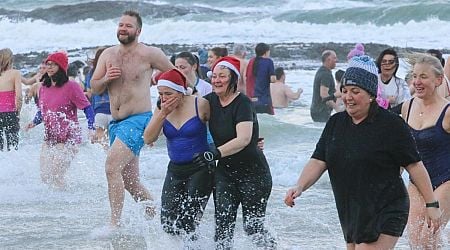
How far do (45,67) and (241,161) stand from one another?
371 centimetres

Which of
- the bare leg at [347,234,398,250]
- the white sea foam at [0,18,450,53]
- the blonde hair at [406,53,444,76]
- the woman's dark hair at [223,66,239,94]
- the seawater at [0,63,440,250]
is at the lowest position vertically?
the white sea foam at [0,18,450,53]

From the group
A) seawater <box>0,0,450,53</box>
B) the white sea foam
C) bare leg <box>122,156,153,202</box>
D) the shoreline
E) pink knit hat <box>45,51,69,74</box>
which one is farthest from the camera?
seawater <box>0,0,450,53</box>

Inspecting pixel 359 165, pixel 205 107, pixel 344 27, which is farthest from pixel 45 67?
pixel 344 27

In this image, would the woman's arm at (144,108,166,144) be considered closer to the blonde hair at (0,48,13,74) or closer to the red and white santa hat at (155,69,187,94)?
the red and white santa hat at (155,69,187,94)

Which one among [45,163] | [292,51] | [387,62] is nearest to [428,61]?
[387,62]

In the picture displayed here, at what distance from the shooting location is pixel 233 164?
607 centimetres

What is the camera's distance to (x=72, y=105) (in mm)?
9117

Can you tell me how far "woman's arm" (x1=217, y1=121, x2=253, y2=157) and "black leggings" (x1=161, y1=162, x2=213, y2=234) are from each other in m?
0.33

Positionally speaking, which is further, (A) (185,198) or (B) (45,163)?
(B) (45,163)

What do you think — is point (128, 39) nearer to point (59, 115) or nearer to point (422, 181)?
point (59, 115)

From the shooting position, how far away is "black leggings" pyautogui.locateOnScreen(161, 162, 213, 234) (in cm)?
612

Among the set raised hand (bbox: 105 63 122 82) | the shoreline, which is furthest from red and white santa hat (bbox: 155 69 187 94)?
the shoreline

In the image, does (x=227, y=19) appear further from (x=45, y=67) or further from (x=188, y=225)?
(x=188, y=225)

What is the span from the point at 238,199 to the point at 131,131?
1.56m
